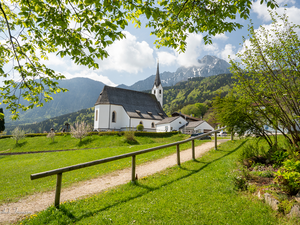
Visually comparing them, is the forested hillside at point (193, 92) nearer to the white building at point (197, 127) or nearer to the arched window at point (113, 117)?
the white building at point (197, 127)

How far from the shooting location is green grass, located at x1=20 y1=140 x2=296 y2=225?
3572 mm

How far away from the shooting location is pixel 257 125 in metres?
7.30

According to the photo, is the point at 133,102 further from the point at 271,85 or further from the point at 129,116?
the point at 271,85

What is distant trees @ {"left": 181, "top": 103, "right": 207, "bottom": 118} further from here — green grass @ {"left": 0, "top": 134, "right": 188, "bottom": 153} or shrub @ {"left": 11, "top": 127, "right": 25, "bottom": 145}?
shrub @ {"left": 11, "top": 127, "right": 25, "bottom": 145}

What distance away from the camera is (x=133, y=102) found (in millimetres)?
45625

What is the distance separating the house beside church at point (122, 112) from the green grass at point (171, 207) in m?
32.5

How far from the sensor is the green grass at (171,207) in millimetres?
3572

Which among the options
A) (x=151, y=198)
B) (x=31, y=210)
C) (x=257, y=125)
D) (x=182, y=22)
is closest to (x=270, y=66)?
(x=257, y=125)

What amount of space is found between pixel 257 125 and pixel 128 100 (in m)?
39.3

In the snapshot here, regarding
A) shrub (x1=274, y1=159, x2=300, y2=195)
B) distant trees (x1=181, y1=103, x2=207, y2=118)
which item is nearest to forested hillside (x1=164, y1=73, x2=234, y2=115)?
distant trees (x1=181, y1=103, x2=207, y2=118)

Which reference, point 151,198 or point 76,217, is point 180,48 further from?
point 76,217

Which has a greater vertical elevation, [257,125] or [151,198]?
[257,125]

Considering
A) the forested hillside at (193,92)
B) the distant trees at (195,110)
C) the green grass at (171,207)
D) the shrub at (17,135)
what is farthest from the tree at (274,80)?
the forested hillside at (193,92)

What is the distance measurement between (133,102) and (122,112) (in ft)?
16.8
